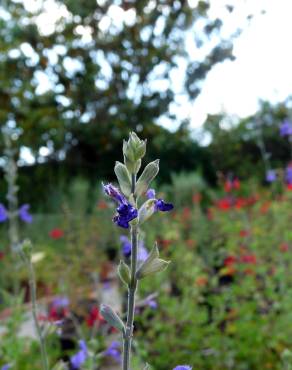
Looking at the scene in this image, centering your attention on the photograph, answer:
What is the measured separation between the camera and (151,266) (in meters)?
0.99

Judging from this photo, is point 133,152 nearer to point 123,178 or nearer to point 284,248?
point 123,178

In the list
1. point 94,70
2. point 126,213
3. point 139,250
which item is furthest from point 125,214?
point 94,70

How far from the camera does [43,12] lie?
952cm

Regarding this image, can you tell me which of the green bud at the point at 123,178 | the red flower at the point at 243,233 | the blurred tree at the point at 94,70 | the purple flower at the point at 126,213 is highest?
the blurred tree at the point at 94,70

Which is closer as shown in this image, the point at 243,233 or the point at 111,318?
the point at 111,318

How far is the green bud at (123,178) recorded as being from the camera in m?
0.96

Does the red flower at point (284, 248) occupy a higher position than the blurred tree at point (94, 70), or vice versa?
the blurred tree at point (94, 70)

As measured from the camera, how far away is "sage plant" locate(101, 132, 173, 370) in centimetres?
93

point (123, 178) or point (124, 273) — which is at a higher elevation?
point (123, 178)

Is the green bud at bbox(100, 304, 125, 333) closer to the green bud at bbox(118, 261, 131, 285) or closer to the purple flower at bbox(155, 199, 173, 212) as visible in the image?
the green bud at bbox(118, 261, 131, 285)

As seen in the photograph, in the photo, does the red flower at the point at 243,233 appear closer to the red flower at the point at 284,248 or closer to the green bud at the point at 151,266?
the red flower at the point at 284,248

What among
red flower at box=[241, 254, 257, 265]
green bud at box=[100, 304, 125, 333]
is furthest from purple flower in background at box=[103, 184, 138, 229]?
red flower at box=[241, 254, 257, 265]

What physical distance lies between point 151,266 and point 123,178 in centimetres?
17

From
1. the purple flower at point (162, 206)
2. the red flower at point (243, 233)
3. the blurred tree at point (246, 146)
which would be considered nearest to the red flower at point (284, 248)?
the red flower at point (243, 233)
